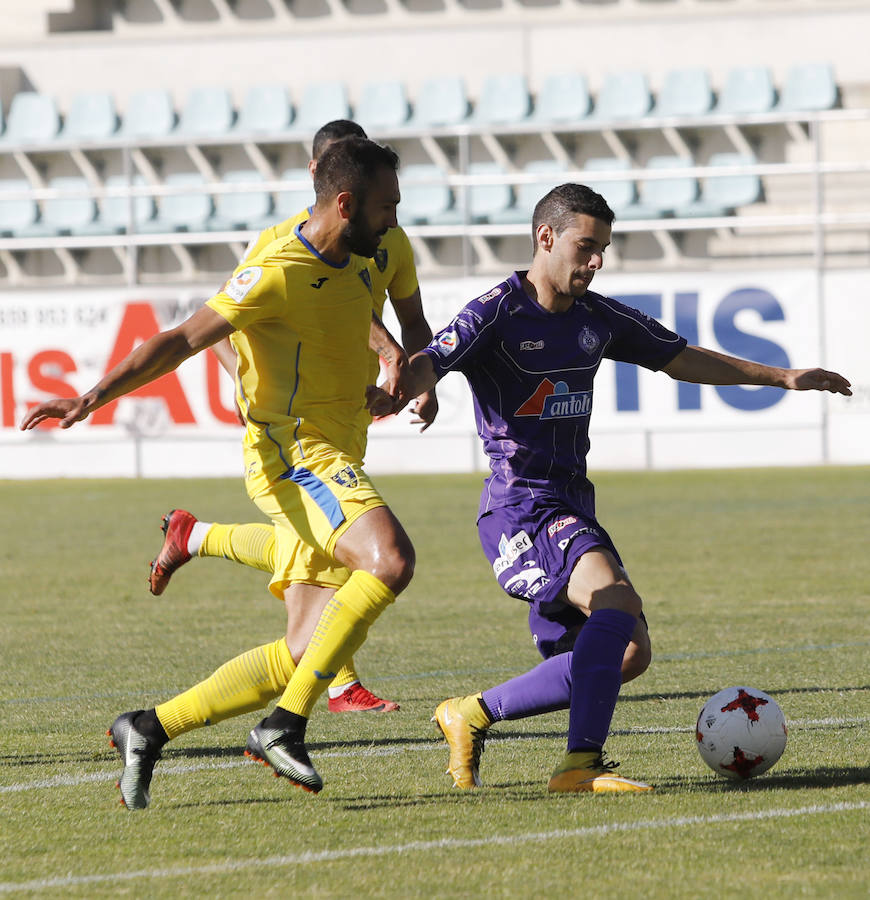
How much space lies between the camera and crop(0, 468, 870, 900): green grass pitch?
3.54m

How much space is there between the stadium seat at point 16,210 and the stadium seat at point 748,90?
9.23 m

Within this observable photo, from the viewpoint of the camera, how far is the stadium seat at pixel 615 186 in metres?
20.0

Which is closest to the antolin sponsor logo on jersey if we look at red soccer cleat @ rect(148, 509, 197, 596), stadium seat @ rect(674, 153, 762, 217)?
red soccer cleat @ rect(148, 509, 197, 596)

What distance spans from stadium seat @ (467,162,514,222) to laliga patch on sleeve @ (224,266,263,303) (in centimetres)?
1630

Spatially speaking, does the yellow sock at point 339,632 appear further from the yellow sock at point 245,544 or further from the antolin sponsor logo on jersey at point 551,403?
the yellow sock at point 245,544

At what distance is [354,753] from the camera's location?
5051 mm

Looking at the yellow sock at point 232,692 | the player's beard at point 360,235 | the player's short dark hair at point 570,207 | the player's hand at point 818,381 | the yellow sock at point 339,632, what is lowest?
the yellow sock at point 232,692

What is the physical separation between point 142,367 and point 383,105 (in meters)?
18.1

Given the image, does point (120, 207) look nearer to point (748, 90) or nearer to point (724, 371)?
point (748, 90)

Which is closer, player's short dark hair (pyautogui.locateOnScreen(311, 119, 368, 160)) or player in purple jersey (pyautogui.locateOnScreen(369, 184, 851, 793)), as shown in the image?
player in purple jersey (pyautogui.locateOnScreen(369, 184, 851, 793))

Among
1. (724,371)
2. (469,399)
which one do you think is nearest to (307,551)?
(724,371)

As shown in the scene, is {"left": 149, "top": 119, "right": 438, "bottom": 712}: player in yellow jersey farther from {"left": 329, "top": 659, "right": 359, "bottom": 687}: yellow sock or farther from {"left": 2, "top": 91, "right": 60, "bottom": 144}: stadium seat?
{"left": 2, "top": 91, "right": 60, "bottom": 144}: stadium seat

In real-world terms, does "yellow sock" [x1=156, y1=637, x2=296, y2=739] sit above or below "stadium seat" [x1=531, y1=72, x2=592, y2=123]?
below

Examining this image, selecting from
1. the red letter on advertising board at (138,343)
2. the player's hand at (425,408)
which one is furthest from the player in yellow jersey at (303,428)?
the red letter on advertising board at (138,343)
